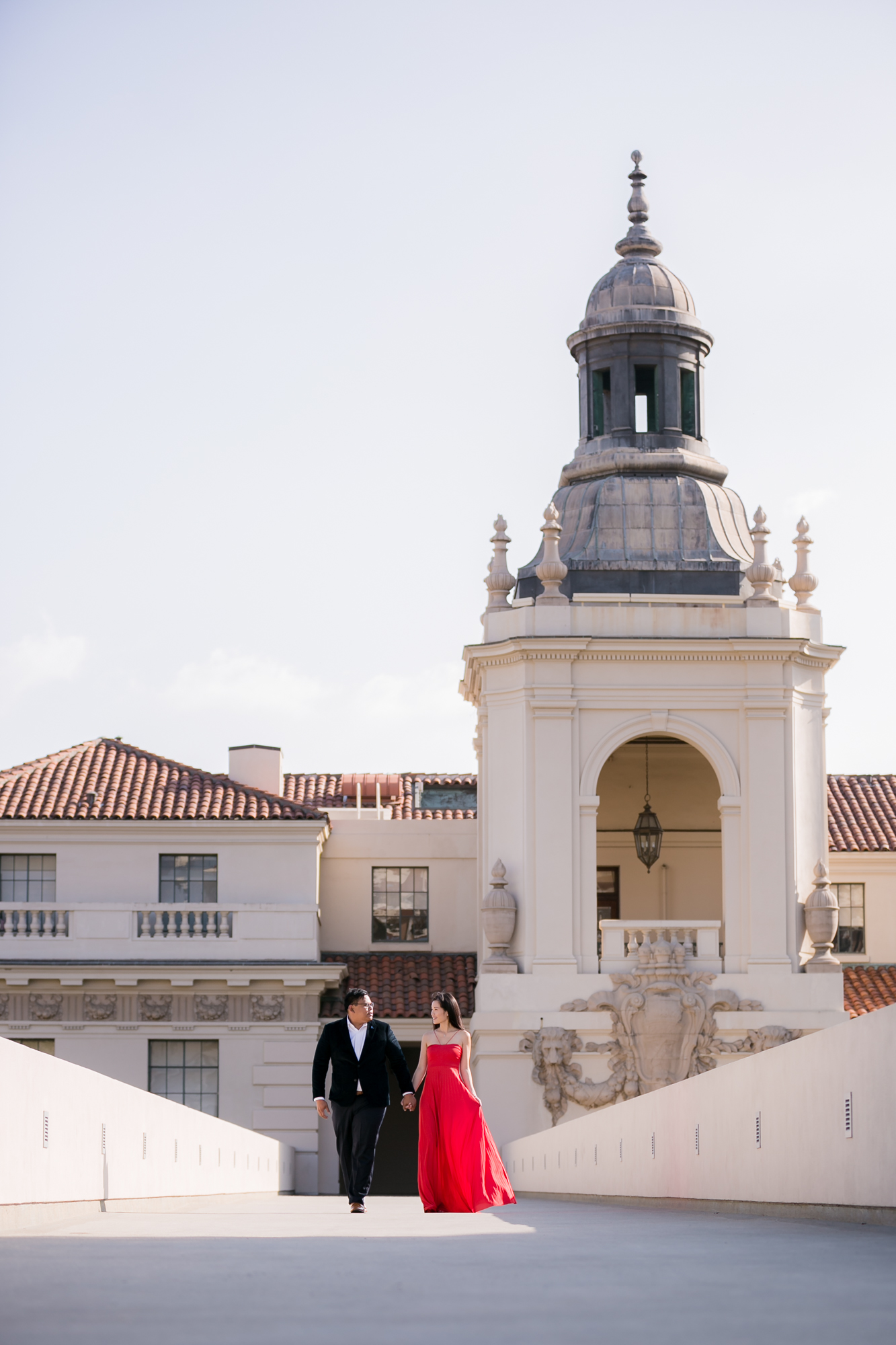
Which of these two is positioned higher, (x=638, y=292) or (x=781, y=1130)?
(x=638, y=292)

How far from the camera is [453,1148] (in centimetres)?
1509

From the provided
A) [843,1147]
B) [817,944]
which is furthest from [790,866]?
[843,1147]

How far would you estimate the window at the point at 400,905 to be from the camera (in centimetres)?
4438

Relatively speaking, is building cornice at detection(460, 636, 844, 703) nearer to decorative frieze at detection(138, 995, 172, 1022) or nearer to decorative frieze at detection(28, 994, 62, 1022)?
decorative frieze at detection(138, 995, 172, 1022)

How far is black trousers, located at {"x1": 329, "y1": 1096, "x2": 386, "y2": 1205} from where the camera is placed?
47.2ft

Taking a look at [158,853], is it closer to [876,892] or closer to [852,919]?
[852,919]

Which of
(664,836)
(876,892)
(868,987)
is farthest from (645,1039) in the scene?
(876,892)

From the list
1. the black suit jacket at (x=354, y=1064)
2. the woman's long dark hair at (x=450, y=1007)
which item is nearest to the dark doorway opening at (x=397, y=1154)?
the woman's long dark hair at (x=450, y=1007)

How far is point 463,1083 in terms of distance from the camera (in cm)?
1551

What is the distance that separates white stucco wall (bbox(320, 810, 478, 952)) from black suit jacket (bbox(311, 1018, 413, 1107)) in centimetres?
2987

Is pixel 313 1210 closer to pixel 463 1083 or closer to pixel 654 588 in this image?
pixel 463 1083

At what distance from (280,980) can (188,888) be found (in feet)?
10.3

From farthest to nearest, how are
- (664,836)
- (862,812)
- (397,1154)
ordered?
(862,812) < (397,1154) < (664,836)

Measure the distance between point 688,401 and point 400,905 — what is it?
1273cm
